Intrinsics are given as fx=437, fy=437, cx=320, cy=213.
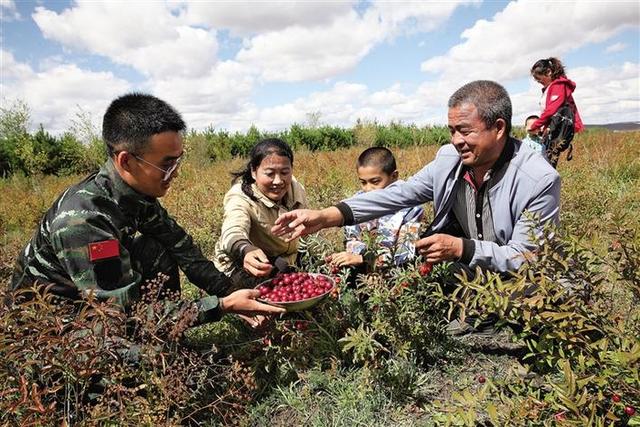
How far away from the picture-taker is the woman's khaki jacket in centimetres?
335

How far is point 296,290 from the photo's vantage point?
256cm

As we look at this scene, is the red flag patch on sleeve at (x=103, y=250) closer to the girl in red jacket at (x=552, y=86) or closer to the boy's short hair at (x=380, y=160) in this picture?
the boy's short hair at (x=380, y=160)

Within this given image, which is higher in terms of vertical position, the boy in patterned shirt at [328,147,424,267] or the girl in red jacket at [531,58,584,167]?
the girl in red jacket at [531,58,584,167]

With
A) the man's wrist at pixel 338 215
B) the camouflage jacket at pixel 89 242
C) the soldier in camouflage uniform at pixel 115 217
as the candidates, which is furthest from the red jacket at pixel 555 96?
the camouflage jacket at pixel 89 242

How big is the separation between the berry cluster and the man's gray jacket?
51cm

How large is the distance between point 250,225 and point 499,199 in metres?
1.91

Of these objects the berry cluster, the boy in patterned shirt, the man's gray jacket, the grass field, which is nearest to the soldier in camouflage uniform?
the berry cluster

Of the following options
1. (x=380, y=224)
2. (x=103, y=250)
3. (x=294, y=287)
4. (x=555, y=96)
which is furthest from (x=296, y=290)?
(x=555, y=96)

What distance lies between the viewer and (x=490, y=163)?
273 centimetres

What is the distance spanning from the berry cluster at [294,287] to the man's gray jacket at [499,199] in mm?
509

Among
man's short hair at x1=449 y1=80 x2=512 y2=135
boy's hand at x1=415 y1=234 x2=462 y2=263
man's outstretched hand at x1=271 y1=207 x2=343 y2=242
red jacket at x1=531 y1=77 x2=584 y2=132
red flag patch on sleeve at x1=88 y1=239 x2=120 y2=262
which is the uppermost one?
red jacket at x1=531 y1=77 x2=584 y2=132

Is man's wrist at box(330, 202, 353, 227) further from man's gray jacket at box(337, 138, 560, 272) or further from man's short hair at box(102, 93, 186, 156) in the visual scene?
man's short hair at box(102, 93, 186, 156)

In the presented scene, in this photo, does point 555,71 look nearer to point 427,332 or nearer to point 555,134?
point 555,134

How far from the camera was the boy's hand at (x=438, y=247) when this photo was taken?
2.34 m
